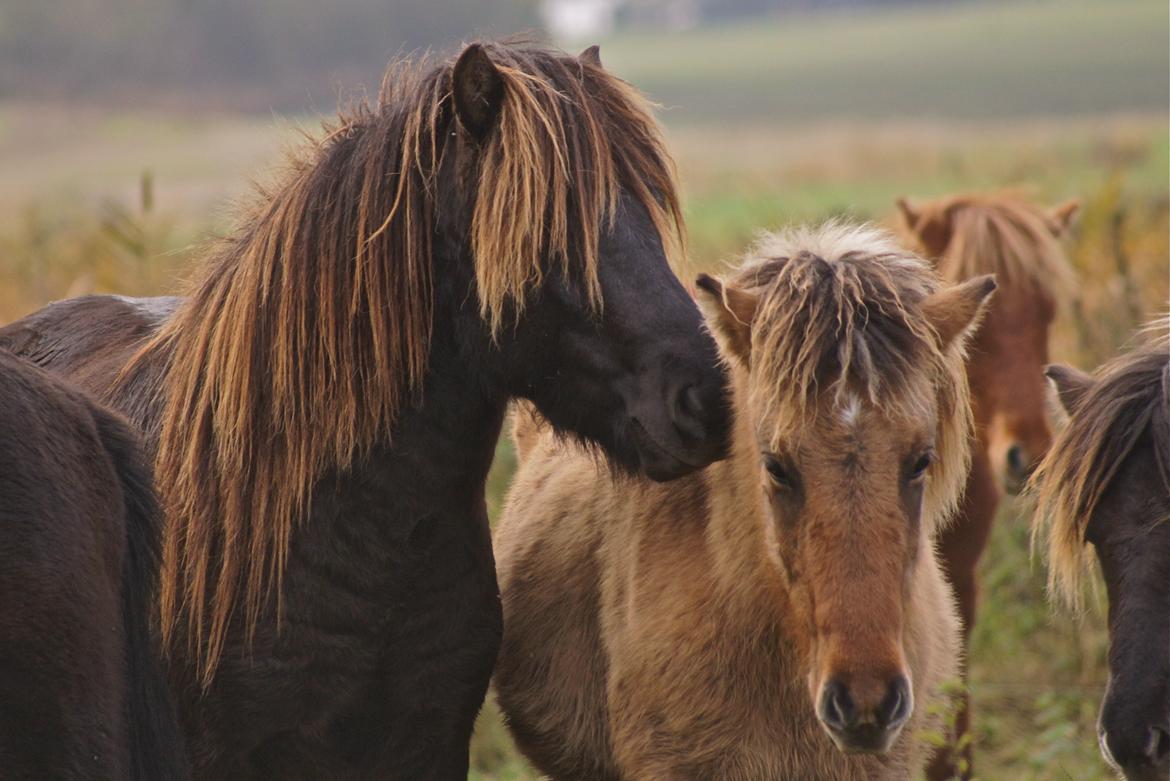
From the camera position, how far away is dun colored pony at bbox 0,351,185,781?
7.23 feet

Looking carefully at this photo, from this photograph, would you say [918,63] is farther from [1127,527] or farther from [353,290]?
[353,290]

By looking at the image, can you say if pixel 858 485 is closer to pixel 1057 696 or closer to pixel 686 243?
pixel 686 243

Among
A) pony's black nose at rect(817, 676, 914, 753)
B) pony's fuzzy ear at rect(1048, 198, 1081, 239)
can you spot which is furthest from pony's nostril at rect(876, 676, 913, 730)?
pony's fuzzy ear at rect(1048, 198, 1081, 239)

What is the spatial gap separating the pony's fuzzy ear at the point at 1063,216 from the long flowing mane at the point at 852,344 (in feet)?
9.21

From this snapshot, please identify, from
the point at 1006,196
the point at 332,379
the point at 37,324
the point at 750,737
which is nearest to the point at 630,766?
the point at 750,737

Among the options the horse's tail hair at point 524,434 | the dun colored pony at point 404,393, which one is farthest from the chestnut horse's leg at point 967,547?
the dun colored pony at point 404,393

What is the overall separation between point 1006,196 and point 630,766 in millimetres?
3522

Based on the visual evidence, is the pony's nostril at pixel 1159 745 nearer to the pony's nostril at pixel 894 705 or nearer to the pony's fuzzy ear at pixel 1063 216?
the pony's nostril at pixel 894 705

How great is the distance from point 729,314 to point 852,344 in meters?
0.31

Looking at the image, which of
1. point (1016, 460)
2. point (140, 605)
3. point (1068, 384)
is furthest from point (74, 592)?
point (1016, 460)

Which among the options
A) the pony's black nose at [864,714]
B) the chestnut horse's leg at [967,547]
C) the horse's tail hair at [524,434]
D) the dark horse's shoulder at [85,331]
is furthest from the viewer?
the chestnut horse's leg at [967,547]

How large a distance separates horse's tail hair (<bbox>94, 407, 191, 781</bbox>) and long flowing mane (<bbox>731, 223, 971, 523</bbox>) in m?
1.31

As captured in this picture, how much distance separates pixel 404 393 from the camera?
3.16 metres

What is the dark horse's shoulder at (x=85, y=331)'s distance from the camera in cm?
396
